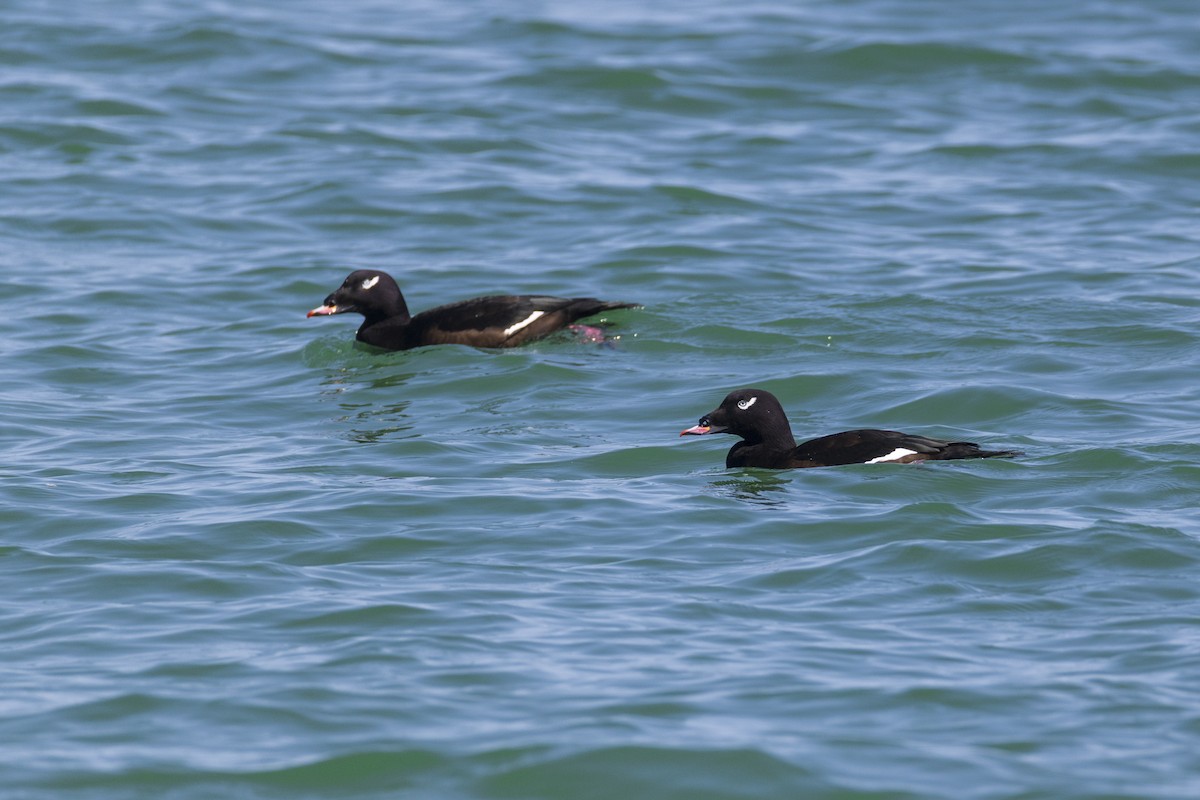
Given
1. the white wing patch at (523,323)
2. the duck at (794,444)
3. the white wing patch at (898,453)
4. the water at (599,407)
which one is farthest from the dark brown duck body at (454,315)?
the white wing patch at (898,453)

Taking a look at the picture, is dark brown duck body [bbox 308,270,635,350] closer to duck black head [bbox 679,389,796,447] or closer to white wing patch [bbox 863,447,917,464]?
duck black head [bbox 679,389,796,447]

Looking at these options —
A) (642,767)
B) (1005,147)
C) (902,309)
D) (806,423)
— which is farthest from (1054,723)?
(1005,147)

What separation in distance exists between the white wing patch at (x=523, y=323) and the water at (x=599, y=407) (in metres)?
0.27

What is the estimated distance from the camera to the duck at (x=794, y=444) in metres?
10.2

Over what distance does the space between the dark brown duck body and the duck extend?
9.27 feet

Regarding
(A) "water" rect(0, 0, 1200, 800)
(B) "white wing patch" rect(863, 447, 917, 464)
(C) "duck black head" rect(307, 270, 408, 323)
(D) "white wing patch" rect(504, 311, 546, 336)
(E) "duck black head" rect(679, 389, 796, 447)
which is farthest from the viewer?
(C) "duck black head" rect(307, 270, 408, 323)

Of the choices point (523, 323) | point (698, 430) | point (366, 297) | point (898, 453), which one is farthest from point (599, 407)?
point (366, 297)

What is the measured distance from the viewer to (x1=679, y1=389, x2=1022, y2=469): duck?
10180 mm

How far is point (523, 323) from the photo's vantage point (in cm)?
1352

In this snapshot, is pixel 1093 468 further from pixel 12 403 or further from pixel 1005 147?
pixel 1005 147

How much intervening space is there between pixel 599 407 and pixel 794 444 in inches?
63.6

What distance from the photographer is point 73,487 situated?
1027 centimetres

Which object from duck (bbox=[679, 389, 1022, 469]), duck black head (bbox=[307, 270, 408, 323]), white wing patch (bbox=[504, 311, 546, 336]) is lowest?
duck (bbox=[679, 389, 1022, 469])

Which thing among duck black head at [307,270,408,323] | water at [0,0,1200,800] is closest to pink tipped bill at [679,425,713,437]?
water at [0,0,1200,800]
